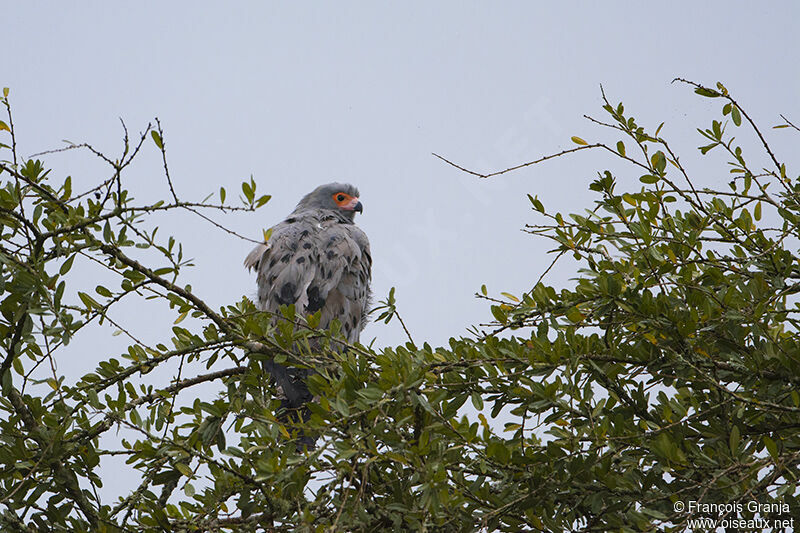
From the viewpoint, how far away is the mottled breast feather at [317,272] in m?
4.42

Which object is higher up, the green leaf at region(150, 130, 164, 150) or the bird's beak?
the bird's beak

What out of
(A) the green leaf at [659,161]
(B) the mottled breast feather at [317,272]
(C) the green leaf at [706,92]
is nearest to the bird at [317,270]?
(B) the mottled breast feather at [317,272]

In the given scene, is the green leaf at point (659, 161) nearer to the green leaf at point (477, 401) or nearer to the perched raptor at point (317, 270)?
the green leaf at point (477, 401)

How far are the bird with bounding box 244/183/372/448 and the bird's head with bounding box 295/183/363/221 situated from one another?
2.28 feet

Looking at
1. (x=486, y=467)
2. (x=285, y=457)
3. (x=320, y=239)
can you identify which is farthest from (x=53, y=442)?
(x=320, y=239)

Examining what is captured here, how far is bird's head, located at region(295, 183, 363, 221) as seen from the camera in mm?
5895

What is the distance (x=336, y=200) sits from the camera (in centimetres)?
592

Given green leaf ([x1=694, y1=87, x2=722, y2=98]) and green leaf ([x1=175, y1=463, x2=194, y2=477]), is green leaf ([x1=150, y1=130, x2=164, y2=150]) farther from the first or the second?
green leaf ([x1=694, y1=87, x2=722, y2=98])

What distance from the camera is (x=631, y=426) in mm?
2299

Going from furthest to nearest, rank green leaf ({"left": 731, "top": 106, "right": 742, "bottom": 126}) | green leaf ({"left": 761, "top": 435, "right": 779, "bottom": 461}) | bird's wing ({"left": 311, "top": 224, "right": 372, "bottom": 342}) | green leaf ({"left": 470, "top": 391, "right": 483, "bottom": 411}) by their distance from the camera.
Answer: bird's wing ({"left": 311, "top": 224, "right": 372, "bottom": 342}), green leaf ({"left": 731, "top": 106, "right": 742, "bottom": 126}), green leaf ({"left": 470, "top": 391, "right": 483, "bottom": 411}), green leaf ({"left": 761, "top": 435, "right": 779, "bottom": 461})

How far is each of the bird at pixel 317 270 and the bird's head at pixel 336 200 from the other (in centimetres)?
70

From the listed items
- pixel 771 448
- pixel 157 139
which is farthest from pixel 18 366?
pixel 771 448

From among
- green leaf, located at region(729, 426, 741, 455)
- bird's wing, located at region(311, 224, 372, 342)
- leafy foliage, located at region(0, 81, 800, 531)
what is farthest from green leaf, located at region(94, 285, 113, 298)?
bird's wing, located at region(311, 224, 372, 342)

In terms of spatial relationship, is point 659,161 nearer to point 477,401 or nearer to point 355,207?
point 477,401
